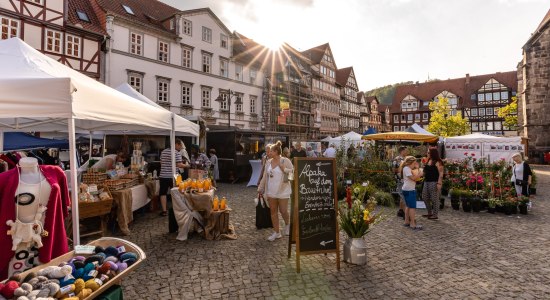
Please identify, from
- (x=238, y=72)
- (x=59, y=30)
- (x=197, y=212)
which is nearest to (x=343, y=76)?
(x=238, y=72)

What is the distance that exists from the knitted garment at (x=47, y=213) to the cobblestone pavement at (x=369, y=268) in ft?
3.38

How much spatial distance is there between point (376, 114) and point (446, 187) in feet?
195

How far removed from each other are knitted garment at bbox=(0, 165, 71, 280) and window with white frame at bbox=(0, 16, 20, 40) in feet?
61.4

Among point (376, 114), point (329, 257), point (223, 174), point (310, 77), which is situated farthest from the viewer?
point (376, 114)

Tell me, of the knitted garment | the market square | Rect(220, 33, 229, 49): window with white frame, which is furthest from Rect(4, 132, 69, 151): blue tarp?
Rect(220, 33, 229, 49): window with white frame

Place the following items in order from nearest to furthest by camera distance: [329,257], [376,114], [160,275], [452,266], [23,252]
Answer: [23,252] → [160,275] → [452,266] → [329,257] → [376,114]

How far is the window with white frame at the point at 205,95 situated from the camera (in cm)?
2800

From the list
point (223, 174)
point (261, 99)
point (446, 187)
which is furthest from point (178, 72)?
point (446, 187)

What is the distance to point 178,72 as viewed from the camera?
25984mm

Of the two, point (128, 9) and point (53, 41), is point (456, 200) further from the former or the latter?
point (128, 9)

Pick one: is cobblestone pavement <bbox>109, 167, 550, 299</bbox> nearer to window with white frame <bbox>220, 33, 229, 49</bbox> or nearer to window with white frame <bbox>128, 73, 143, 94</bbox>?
window with white frame <bbox>128, 73, 143, 94</bbox>

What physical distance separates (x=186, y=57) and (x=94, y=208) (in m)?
23.8

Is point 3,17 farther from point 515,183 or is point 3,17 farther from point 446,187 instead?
point 515,183

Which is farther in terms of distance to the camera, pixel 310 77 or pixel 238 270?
pixel 310 77
